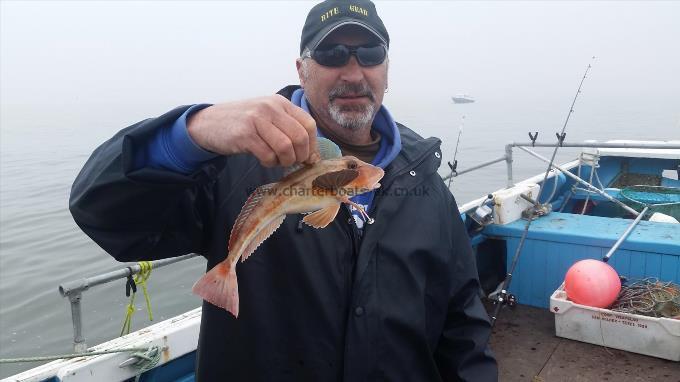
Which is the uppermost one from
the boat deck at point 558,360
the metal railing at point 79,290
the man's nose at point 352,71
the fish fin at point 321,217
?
the man's nose at point 352,71

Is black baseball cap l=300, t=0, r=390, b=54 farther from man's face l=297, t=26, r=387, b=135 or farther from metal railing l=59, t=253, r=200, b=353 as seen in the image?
metal railing l=59, t=253, r=200, b=353

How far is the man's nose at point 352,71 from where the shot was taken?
2934mm

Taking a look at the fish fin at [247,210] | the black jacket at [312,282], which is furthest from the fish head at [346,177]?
the black jacket at [312,282]

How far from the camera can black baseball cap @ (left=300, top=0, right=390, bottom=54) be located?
290 cm

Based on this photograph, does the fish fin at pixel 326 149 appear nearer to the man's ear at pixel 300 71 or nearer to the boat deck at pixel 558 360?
the man's ear at pixel 300 71

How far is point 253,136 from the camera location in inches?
70.9

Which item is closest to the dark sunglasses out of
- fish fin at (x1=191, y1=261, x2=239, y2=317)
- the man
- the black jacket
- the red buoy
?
the man

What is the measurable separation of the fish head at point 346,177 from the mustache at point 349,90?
0.85 m

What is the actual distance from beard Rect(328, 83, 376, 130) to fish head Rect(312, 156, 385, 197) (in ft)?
2.58

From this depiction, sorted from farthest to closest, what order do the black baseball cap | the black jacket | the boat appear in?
the boat
the black baseball cap
the black jacket

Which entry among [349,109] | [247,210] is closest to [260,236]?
[247,210]

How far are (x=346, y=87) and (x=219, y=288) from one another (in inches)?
55.2

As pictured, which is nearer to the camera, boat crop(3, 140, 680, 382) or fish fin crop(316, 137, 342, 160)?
fish fin crop(316, 137, 342, 160)

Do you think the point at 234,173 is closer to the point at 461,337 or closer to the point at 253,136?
the point at 253,136
